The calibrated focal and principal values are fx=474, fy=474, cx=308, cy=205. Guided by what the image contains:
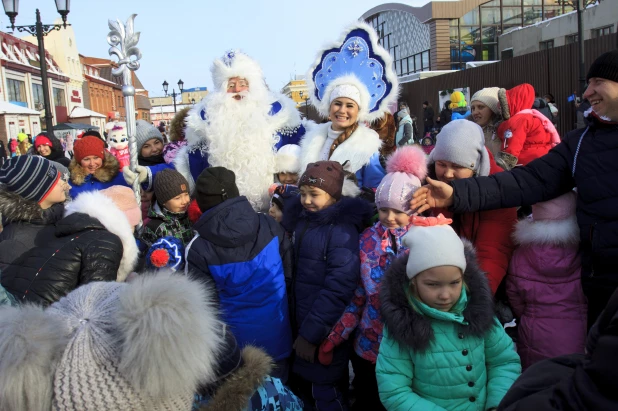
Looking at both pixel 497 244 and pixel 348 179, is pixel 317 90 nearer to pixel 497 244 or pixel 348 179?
pixel 348 179

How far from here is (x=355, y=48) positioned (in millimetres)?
4281

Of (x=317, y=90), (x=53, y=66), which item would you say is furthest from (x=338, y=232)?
(x=53, y=66)

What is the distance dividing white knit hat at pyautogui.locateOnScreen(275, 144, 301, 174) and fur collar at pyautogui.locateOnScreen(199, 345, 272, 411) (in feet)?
8.79

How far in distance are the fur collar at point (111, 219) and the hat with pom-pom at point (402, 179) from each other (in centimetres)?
140

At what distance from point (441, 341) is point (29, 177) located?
2.36 metres

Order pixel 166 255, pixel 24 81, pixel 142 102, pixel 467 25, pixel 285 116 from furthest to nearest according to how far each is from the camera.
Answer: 1. pixel 142 102
2. pixel 24 81
3. pixel 467 25
4. pixel 285 116
5. pixel 166 255

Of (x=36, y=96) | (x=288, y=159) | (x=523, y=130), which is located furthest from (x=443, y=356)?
(x=36, y=96)

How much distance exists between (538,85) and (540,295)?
13793mm

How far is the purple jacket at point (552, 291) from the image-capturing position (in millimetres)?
2389

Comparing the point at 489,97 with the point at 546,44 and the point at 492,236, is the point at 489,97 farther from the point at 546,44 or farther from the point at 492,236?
the point at 546,44

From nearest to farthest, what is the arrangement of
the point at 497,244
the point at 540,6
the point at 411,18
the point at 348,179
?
the point at 497,244 → the point at 348,179 → the point at 540,6 → the point at 411,18

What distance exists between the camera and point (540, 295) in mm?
2434

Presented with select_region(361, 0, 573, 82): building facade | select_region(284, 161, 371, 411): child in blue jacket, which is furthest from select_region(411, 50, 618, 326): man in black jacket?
select_region(361, 0, 573, 82): building facade

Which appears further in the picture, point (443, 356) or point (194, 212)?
point (194, 212)
